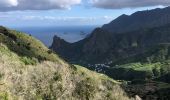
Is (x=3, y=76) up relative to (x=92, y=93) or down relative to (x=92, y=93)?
up

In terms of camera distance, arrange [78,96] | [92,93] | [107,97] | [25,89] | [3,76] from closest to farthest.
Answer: [3,76] < [25,89] < [78,96] < [92,93] < [107,97]

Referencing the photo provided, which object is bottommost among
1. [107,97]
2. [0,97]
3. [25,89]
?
[107,97]

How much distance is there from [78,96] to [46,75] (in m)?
6.26

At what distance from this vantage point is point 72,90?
199ft

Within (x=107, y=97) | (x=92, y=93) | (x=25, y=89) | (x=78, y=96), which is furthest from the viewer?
(x=107, y=97)

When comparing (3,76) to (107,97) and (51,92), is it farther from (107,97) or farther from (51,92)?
(107,97)

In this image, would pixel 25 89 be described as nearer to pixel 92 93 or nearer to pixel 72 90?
pixel 72 90

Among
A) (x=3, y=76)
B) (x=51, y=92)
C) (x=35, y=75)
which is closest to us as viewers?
(x=3, y=76)

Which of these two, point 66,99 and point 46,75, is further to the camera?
point 46,75

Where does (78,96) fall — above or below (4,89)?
below

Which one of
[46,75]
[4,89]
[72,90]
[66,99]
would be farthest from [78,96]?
[4,89]

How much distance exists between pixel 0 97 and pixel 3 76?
11261 mm

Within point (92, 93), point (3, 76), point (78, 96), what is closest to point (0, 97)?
point (3, 76)

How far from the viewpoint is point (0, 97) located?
26.4m
